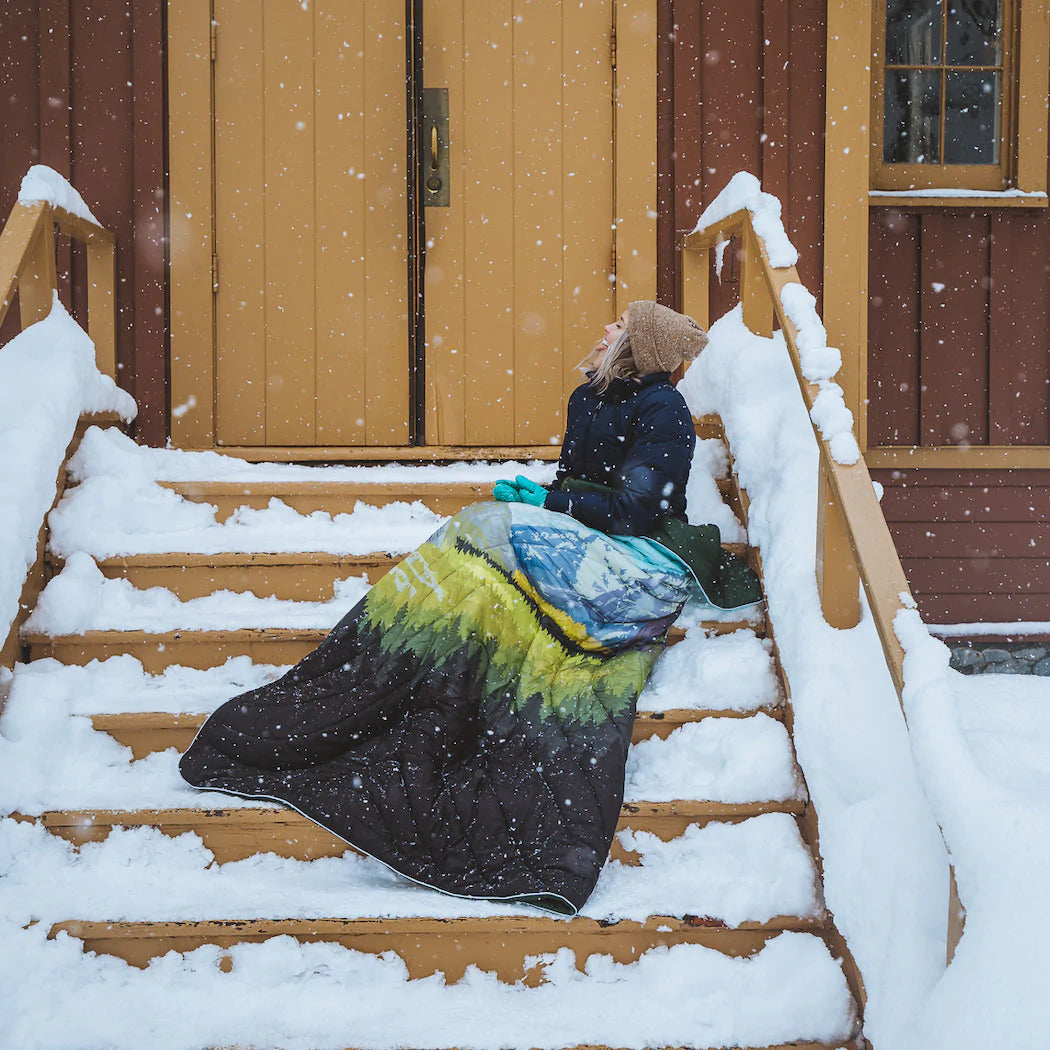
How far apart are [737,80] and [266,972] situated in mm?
3754

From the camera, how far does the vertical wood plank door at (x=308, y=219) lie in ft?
12.3

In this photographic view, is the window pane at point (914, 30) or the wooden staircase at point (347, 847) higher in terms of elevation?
the window pane at point (914, 30)

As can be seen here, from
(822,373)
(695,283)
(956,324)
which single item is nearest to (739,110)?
(695,283)

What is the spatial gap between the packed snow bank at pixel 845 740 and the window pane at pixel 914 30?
224cm

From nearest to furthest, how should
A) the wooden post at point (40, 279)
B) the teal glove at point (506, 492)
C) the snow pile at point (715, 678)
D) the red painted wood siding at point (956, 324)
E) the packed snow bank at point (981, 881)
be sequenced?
1. the packed snow bank at point (981, 881)
2. the snow pile at point (715, 678)
3. the teal glove at point (506, 492)
4. the wooden post at point (40, 279)
5. the red painted wood siding at point (956, 324)

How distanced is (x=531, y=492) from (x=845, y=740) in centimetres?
100

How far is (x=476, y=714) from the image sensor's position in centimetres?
216

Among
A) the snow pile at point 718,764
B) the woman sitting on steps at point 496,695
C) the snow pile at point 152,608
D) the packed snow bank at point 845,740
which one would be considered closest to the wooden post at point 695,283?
the packed snow bank at point 845,740

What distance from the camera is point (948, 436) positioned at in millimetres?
4191

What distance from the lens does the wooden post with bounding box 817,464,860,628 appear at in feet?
7.17

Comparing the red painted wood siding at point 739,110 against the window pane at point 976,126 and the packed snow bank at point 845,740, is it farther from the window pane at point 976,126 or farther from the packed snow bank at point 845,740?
the packed snow bank at point 845,740

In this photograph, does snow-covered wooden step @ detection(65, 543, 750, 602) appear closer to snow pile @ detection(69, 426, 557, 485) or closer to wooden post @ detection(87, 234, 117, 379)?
snow pile @ detection(69, 426, 557, 485)

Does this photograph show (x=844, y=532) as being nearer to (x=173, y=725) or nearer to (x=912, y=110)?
(x=173, y=725)

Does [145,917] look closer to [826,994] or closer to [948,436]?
[826,994]
